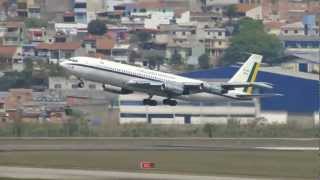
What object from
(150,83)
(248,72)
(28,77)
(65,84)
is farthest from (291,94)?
(28,77)

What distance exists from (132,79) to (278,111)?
27.5 meters

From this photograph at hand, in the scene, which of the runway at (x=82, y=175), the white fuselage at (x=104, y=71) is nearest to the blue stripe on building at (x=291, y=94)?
the white fuselage at (x=104, y=71)

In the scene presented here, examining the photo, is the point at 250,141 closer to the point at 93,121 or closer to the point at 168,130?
the point at 168,130

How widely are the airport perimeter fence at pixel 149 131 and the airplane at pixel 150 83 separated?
2.76 m

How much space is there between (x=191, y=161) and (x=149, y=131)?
30.4 m

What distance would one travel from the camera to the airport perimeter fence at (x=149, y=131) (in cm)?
12544

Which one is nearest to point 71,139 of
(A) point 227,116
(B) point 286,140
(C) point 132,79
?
(C) point 132,79

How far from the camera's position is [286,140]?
118m

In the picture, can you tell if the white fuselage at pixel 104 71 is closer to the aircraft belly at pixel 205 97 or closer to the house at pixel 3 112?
the aircraft belly at pixel 205 97

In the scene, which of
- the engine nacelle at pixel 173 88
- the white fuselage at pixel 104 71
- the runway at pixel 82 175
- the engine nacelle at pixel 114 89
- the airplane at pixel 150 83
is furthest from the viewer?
the engine nacelle at pixel 173 88

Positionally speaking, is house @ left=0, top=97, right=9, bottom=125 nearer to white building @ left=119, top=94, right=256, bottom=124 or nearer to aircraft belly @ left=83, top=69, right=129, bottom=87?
white building @ left=119, top=94, right=256, bottom=124

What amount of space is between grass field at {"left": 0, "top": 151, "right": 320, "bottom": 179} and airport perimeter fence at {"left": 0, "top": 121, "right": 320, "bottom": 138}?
69.5 feet

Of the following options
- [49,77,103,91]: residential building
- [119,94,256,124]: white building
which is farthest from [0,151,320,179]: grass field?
[49,77,103,91]: residential building

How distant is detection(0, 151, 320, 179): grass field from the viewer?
9100cm
